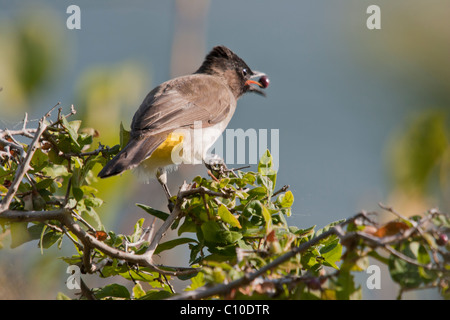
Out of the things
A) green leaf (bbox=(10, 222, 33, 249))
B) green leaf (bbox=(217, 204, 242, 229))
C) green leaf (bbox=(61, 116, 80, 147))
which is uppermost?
green leaf (bbox=(61, 116, 80, 147))

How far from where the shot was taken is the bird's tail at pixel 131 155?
10.6 feet

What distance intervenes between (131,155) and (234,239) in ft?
3.73

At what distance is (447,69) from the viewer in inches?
128

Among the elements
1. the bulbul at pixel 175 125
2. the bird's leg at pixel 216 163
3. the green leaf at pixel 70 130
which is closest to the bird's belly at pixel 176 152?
the bulbul at pixel 175 125

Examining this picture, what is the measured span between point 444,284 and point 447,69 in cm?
175

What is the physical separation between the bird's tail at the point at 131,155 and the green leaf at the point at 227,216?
0.83m

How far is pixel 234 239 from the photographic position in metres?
2.56

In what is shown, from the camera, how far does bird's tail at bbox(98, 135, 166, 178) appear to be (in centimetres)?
324

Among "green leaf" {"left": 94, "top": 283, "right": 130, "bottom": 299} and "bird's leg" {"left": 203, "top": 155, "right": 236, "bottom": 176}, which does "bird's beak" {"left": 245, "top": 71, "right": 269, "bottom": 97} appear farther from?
"green leaf" {"left": 94, "top": 283, "right": 130, "bottom": 299}

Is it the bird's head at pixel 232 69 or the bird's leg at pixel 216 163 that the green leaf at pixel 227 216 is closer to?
the bird's leg at pixel 216 163

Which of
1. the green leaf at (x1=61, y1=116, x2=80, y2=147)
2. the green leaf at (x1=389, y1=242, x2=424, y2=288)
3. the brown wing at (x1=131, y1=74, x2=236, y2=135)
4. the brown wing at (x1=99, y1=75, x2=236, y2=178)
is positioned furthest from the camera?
the brown wing at (x1=131, y1=74, x2=236, y2=135)

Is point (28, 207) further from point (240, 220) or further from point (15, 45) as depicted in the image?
point (15, 45)

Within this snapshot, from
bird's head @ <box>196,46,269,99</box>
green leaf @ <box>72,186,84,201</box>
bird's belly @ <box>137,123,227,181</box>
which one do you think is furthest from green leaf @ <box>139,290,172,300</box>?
bird's head @ <box>196,46,269,99</box>
